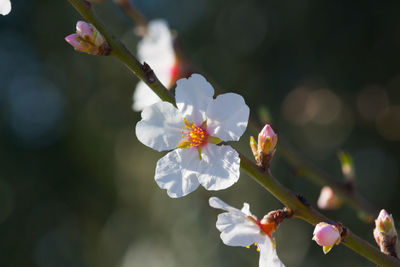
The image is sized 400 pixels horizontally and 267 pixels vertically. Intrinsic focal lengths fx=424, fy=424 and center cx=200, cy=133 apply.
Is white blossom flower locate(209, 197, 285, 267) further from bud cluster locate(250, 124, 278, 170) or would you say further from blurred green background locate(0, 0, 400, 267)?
blurred green background locate(0, 0, 400, 267)

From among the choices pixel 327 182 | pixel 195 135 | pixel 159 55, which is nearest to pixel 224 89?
pixel 159 55

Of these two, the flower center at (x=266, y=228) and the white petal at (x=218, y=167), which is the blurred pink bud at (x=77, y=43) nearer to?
the white petal at (x=218, y=167)

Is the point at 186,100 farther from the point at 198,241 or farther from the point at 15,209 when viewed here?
the point at 15,209

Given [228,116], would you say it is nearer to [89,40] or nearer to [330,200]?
[89,40]

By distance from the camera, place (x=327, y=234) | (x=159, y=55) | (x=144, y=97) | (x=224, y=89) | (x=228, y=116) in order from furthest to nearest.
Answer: (x=224, y=89), (x=159, y=55), (x=144, y=97), (x=228, y=116), (x=327, y=234)

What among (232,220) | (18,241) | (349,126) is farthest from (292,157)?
(18,241)

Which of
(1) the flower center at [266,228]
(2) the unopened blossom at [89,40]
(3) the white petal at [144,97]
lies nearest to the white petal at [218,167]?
(1) the flower center at [266,228]

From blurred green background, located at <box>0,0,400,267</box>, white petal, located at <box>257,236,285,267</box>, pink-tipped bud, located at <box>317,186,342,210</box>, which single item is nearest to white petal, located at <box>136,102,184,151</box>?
white petal, located at <box>257,236,285,267</box>
